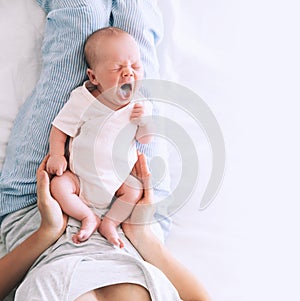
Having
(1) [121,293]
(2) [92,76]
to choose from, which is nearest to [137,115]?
(2) [92,76]

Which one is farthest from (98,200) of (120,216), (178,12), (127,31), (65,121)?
(178,12)

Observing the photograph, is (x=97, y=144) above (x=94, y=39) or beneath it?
beneath

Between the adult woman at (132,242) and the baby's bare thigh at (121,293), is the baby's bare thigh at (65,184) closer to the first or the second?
the adult woman at (132,242)

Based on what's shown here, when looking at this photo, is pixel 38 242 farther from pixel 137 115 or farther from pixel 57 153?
pixel 137 115

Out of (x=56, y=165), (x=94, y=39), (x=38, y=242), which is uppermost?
(x=94, y=39)

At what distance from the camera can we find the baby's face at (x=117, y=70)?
1174 mm

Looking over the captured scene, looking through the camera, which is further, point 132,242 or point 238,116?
point 238,116

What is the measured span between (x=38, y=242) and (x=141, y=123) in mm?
320

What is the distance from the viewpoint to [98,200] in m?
1.12

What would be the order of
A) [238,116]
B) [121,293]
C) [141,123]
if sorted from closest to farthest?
[121,293]
[141,123]
[238,116]

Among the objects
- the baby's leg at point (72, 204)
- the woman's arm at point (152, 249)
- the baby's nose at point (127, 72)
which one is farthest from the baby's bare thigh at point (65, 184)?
the baby's nose at point (127, 72)

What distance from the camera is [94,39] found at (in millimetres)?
1235

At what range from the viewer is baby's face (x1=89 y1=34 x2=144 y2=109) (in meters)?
1.17

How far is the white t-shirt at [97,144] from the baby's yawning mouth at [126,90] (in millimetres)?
22
